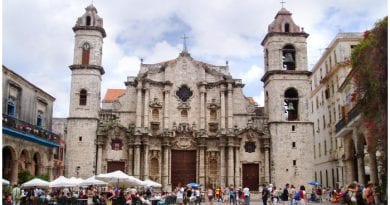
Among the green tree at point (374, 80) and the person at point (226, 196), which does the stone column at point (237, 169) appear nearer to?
the person at point (226, 196)

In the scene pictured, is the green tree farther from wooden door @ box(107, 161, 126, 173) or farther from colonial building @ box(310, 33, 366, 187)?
wooden door @ box(107, 161, 126, 173)

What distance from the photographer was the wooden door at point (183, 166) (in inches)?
1519

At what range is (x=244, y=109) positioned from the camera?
3991 centimetres

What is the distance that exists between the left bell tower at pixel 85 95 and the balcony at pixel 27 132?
200 centimetres

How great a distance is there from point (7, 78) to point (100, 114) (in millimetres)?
11075

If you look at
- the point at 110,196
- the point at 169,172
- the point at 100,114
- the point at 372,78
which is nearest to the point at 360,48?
the point at 372,78

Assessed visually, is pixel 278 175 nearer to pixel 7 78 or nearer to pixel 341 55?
pixel 341 55

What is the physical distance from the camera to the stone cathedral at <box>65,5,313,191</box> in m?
37.5

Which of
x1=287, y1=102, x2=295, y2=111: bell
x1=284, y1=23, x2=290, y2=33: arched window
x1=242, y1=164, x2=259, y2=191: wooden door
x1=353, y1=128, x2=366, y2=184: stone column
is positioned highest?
x1=284, y1=23, x2=290, y2=33: arched window

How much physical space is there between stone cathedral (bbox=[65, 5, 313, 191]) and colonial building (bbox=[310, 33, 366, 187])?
2.95 meters

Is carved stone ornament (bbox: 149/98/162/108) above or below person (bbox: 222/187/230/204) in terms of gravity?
above

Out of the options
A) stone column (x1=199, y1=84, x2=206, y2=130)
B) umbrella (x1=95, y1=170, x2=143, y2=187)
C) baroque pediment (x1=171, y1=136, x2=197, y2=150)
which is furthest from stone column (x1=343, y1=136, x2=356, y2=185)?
umbrella (x1=95, y1=170, x2=143, y2=187)

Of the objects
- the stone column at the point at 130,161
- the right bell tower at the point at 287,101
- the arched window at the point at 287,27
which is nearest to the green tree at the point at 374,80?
the right bell tower at the point at 287,101

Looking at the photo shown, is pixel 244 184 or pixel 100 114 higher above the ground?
pixel 100 114
